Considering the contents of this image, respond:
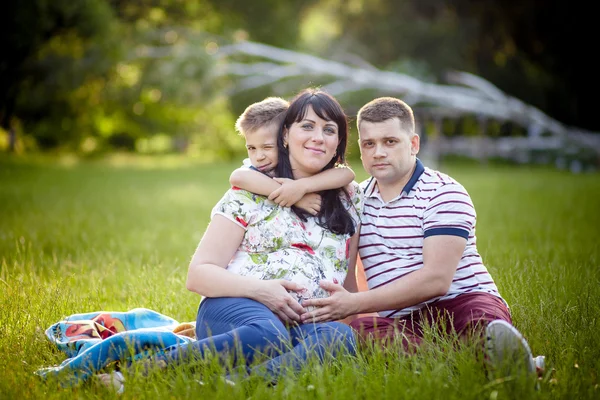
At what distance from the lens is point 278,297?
3156 mm

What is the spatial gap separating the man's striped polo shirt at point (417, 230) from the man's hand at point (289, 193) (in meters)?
0.56

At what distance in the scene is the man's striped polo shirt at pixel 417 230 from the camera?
3365mm

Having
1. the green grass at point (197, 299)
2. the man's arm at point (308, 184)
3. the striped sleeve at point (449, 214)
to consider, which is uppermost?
the man's arm at point (308, 184)

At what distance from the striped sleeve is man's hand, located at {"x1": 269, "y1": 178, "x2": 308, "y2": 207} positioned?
2.35ft

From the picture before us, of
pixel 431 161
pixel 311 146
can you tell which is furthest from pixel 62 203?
pixel 431 161

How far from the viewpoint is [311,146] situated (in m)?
3.45

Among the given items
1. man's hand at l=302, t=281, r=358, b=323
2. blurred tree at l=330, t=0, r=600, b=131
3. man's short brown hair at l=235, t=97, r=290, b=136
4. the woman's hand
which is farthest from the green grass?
blurred tree at l=330, t=0, r=600, b=131

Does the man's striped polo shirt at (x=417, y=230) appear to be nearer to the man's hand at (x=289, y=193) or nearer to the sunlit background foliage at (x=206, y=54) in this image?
the man's hand at (x=289, y=193)

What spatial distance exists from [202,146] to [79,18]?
27.7 meters

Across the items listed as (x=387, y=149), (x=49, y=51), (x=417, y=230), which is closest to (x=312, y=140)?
(x=387, y=149)

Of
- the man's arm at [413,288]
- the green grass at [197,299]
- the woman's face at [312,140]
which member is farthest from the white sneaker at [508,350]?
the woman's face at [312,140]

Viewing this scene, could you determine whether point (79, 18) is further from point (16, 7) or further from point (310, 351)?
point (310, 351)

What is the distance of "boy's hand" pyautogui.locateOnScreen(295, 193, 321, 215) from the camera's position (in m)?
3.46

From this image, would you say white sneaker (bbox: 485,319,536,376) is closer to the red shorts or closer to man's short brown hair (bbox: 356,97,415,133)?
the red shorts
